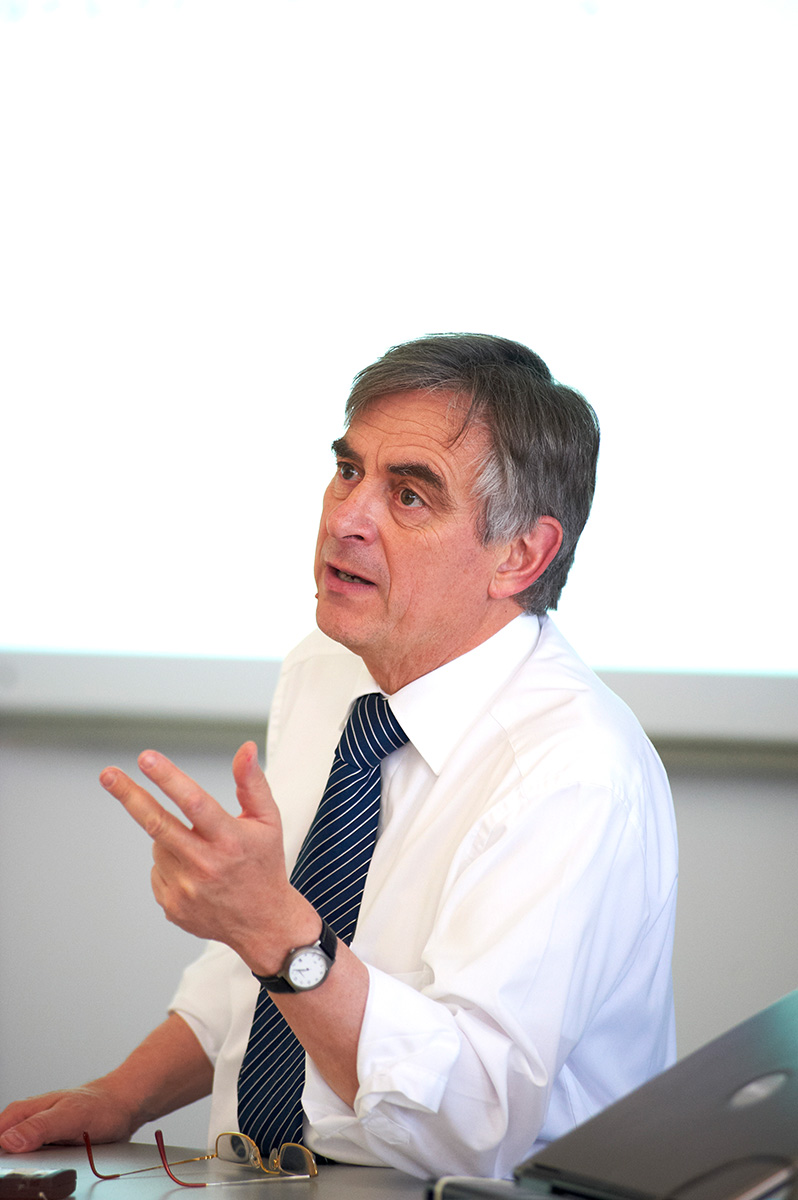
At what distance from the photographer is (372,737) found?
1.39 meters

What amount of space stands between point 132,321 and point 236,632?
0.75 metres

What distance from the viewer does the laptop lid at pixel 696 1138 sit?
541 millimetres

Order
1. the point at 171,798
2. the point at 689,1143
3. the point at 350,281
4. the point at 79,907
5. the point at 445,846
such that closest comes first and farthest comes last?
the point at 689,1143 < the point at 171,798 < the point at 445,846 < the point at 350,281 < the point at 79,907

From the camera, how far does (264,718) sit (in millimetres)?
2363

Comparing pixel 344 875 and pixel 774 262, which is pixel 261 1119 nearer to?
pixel 344 875

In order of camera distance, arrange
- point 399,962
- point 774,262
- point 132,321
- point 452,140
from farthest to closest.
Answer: point 132,321 → point 452,140 → point 774,262 → point 399,962

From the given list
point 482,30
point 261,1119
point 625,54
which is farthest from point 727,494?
point 261,1119

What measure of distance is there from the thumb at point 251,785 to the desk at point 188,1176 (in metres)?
0.34

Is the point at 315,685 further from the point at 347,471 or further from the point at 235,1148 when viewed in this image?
the point at 235,1148

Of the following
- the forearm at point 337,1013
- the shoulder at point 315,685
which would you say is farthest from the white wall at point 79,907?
the forearm at point 337,1013

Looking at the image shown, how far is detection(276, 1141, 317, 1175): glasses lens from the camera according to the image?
1115 millimetres

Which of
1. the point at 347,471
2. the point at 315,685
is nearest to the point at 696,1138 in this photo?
the point at 347,471

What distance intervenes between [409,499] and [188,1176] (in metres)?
0.81

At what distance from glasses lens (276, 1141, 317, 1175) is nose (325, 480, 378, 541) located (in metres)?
0.71
